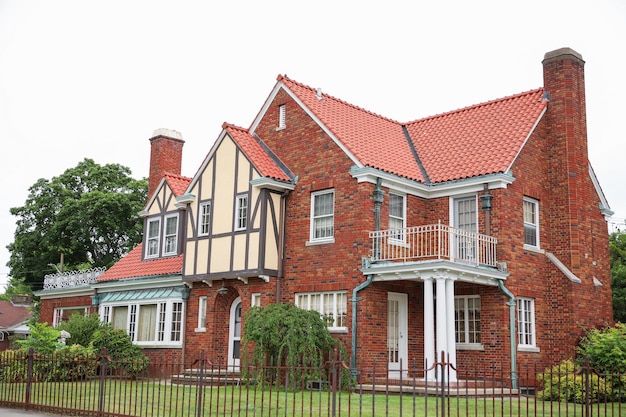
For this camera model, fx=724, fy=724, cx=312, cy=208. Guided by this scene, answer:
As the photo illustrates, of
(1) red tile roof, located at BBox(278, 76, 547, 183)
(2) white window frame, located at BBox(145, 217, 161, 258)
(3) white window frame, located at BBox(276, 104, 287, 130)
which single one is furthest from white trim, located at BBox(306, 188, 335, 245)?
(2) white window frame, located at BBox(145, 217, 161, 258)

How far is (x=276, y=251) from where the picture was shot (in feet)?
73.7

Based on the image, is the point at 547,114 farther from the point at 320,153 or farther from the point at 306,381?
the point at 306,381

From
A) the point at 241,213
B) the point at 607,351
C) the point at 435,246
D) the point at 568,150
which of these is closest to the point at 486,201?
the point at 435,246

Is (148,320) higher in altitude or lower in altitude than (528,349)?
higher

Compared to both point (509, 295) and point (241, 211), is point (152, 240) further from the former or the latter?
A: point (509, 295)

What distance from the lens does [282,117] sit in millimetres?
24000

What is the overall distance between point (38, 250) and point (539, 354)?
106ft

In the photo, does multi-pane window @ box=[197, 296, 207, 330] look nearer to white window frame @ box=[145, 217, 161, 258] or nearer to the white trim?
white window frame @ box=[145, 217, 161, 258]

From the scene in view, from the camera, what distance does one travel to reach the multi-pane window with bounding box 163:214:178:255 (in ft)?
91.9

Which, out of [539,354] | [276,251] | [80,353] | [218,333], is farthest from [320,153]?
[80,353]

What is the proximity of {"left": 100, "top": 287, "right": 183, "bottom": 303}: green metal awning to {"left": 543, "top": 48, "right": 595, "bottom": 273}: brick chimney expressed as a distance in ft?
42.6

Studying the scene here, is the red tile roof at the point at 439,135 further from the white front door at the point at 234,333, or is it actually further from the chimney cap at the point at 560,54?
the white front door at the point at 234,333

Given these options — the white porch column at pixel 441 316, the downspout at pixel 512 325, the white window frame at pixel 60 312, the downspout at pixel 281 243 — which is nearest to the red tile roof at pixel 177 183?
the downspout at pixel 281 243

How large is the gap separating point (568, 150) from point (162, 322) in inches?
597
